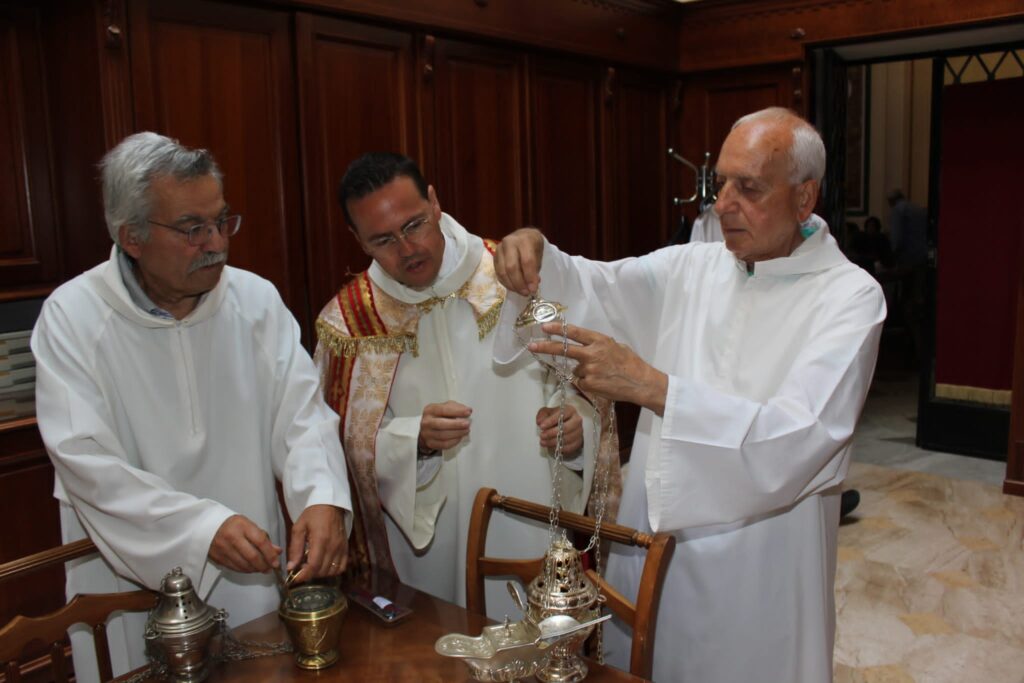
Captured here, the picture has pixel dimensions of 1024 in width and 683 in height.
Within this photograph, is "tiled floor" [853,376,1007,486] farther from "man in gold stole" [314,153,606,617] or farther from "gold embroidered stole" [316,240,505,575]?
"gold embroidered stole" [316,240,505,575]

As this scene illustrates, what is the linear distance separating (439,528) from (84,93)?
1874 millimetres

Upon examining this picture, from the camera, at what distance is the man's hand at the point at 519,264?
1842mm

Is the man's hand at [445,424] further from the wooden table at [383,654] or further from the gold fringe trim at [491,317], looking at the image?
the wooden table at [383,654]

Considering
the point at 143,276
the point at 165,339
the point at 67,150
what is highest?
the point at 67,150

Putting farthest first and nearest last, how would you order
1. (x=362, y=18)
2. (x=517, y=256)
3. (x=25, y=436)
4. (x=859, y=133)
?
(x=859, y=133) → (x=362, y=18) → (x=25, y=436) → (x=517, y=256)

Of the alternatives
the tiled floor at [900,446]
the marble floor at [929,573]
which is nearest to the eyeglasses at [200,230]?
the marble floor at [929,573]

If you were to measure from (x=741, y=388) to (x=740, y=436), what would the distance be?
43 cm

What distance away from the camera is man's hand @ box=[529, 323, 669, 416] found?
1568 millimetres

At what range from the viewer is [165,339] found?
6.63ft

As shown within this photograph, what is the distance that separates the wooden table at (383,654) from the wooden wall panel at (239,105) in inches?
75.0

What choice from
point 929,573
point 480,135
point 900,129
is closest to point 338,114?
point 480,135

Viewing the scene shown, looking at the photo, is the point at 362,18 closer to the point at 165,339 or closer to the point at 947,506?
the point at 165,339

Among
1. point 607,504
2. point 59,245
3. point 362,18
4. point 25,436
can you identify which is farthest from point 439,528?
point 362,18

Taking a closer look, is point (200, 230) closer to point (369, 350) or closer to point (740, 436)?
point (369, 350)
